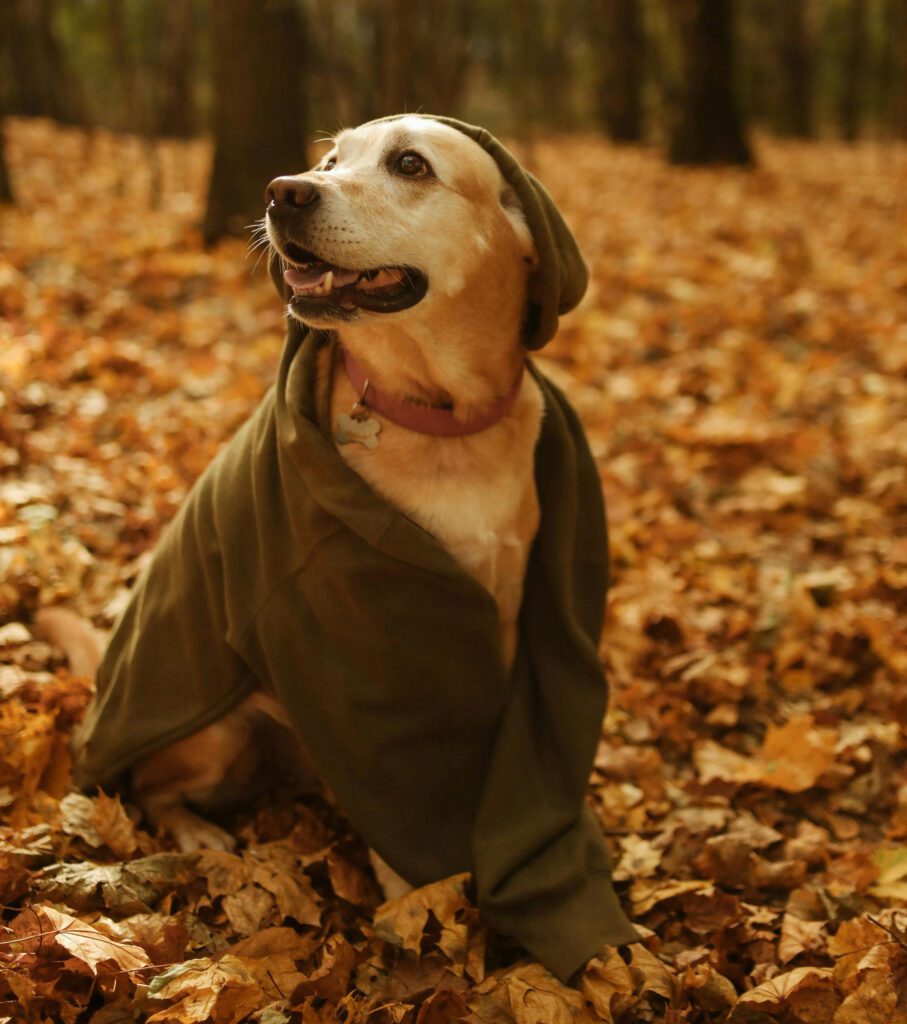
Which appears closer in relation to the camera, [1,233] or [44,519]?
[44,519]

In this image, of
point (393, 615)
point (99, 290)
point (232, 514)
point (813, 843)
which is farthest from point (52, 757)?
point (99, 290)

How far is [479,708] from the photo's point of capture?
245cm

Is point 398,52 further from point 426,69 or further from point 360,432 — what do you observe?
point 360,432

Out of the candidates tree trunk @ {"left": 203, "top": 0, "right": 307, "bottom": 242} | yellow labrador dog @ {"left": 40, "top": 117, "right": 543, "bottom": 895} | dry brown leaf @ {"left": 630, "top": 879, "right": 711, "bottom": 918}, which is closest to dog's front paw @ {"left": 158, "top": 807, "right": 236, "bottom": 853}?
yellow labrador dog @ {"left": 40, "top": 117, "right": 543, "bottom": 895}

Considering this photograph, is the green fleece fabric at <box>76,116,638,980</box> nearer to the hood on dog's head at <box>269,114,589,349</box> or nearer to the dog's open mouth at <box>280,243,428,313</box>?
the hood on dog's head at <box>269,114,589,349</box>

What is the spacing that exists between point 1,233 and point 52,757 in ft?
18.3

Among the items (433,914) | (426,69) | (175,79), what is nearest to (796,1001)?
(433,914)

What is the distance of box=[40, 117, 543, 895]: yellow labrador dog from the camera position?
2252 mm

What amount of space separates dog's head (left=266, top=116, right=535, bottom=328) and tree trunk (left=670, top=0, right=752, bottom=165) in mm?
10363

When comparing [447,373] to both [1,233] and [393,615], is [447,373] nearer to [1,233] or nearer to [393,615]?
[393,615]

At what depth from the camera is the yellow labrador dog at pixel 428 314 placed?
225 centimetres

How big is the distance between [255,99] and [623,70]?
11240 millimetres

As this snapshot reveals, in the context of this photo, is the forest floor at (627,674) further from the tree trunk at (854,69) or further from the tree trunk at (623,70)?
the tree trunk at (854,69)

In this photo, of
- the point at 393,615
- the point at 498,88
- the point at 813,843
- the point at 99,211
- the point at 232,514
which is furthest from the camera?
the point at 498,88
